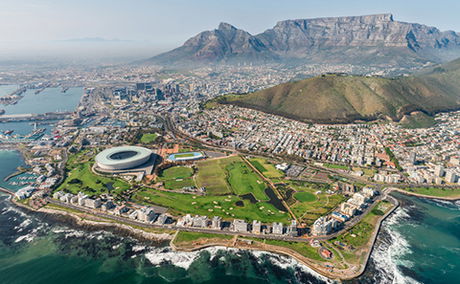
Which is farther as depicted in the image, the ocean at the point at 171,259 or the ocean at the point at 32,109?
the ocean at the point at 32,109

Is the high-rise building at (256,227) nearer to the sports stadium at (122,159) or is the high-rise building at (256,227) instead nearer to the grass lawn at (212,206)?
the grass lawn at (212,206)

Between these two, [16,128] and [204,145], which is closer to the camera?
[204,145]

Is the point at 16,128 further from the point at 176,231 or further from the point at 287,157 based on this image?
the point at 287,157

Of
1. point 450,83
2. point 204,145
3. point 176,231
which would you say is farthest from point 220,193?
point 450,83

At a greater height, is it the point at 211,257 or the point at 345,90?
the point at 345,90

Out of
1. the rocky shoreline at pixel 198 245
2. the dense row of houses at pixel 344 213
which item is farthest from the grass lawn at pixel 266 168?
the rocky shoreline at pixel 198 245

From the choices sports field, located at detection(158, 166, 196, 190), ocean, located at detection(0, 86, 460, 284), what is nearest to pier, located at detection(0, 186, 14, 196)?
ocean, located at detection(0, 86, 460, 284)
